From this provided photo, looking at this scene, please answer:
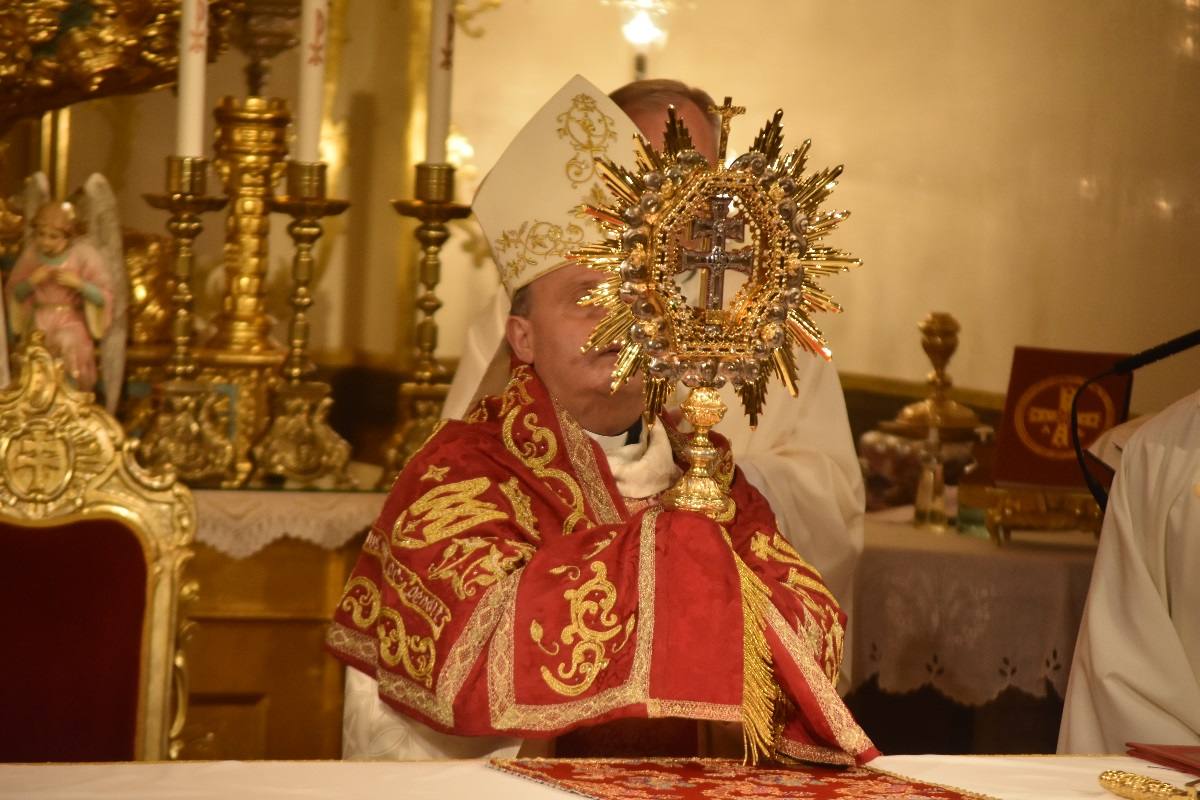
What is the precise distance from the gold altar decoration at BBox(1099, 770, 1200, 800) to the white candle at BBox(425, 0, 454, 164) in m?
2.16

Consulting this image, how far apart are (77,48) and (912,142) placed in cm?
223

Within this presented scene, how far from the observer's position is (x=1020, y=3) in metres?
4.78

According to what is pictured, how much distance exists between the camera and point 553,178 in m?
2.38

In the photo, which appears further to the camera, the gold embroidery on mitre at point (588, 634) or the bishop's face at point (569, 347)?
the bishop's face at point (569, 347)

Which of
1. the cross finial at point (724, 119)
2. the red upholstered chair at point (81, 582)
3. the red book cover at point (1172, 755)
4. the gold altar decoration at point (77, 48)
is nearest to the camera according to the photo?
the cross finial at point (724, 119)

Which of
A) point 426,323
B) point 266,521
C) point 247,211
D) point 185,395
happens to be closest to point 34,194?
point 247,211

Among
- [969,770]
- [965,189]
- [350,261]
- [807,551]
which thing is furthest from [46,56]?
[969,770]

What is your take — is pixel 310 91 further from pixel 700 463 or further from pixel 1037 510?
pixel 700 463

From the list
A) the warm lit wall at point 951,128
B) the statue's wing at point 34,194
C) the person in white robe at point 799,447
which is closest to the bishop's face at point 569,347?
the person in white robe at point 799,447

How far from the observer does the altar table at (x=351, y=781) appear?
1.80 m

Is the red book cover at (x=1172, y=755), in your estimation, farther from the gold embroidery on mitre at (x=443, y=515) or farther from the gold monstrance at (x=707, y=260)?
the gold embroidery on mitre at (x=443, y=515)

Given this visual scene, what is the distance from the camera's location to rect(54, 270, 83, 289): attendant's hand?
362cm

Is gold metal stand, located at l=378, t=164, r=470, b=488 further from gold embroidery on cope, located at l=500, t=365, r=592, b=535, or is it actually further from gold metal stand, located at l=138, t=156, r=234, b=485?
gold embroidery on cope, located at l=500, t=365, r=592, b=535

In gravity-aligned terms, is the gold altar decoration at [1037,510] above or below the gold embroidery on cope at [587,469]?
below
